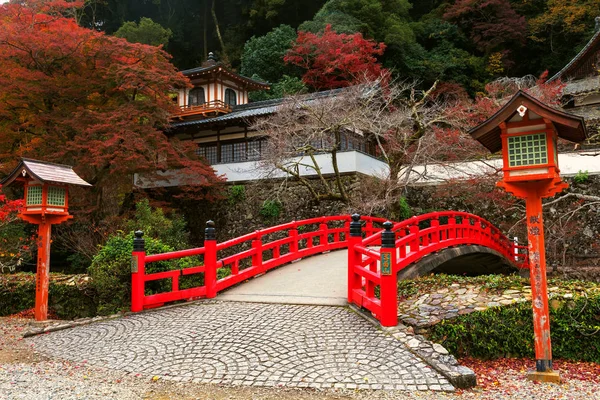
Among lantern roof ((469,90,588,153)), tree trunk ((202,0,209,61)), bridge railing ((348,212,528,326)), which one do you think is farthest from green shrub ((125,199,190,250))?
tree trunk ((202,0,209,61))

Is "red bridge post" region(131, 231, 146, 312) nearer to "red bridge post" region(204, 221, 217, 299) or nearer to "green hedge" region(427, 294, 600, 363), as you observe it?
"red bridge post" region(204, 221, 217, 299)

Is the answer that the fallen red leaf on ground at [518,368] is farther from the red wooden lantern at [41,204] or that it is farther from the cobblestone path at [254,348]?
the red wooden lantern at [41,204]

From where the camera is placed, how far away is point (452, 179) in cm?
1677

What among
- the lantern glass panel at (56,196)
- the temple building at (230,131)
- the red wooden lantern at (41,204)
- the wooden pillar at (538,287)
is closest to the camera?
the wooden pillar at (538,287)

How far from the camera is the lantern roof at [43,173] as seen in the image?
805cm

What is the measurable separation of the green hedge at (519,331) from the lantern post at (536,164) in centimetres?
113

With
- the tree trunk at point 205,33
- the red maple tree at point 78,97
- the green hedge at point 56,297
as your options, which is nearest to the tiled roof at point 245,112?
the red maple tree at point 78,97

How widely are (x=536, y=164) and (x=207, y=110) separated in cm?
1982

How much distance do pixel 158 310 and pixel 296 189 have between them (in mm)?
11960

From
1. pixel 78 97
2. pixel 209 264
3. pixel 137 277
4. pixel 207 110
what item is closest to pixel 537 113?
pixel 209 264

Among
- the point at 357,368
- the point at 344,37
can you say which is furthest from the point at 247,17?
the point at 357,368

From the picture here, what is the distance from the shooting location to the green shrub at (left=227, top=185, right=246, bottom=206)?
20.1m

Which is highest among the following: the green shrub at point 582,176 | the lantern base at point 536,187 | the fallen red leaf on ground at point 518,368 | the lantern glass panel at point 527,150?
the green shrub at point 582,176

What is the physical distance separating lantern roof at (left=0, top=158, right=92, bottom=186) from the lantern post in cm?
750
